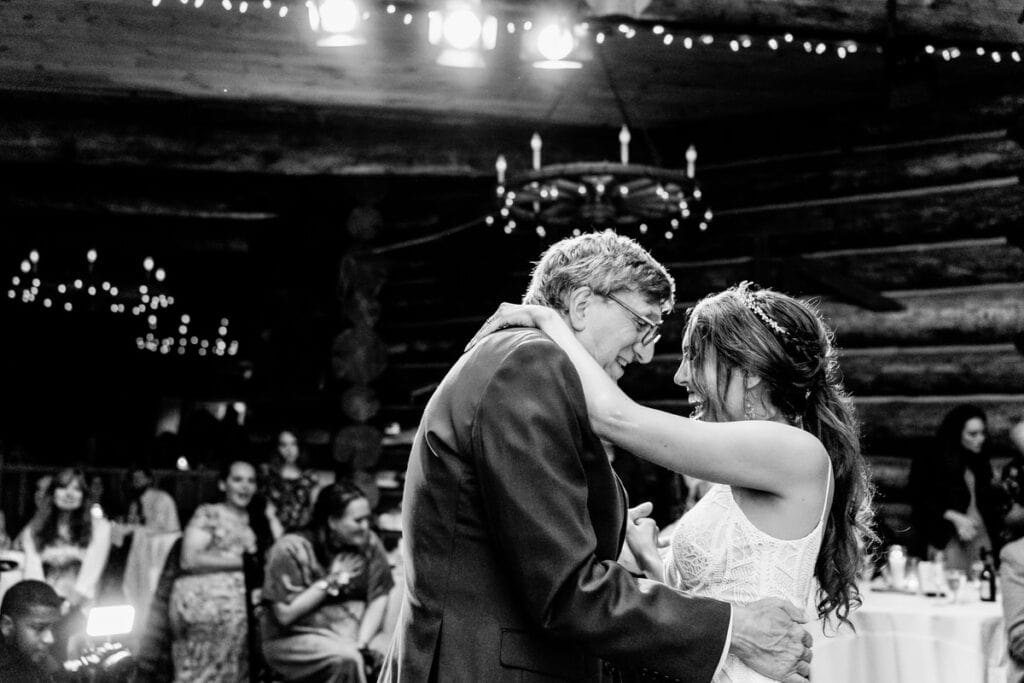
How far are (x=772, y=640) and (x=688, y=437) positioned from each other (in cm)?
44

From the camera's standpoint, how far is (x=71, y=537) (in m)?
7.29

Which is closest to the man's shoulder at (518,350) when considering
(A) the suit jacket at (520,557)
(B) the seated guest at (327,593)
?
(A) the suit jacket at (520,557)

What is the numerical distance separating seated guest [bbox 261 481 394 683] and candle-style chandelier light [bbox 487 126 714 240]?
2.13m

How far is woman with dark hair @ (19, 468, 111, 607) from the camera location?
7.12m

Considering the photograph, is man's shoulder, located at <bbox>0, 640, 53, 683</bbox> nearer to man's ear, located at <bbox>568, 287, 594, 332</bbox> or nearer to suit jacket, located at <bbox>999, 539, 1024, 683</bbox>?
man's ear, located at <bbox>568, 287, 594, 332</bbox>

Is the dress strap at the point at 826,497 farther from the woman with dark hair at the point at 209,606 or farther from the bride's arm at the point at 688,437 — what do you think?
the woman with dark hair at the point at 209,606

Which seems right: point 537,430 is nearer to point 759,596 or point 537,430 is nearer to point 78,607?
point 759,596

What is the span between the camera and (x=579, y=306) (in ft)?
8.44

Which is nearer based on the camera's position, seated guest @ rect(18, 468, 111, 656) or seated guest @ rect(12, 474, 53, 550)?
seated guest @ rect(18, 468, 111, 656)


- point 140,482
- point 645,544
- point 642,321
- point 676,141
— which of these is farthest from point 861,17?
point 140,482

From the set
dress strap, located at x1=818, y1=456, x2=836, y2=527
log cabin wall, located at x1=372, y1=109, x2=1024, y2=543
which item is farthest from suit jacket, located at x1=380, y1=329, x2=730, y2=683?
log cabin wall, located at x1=372, y1=109, x2=1024, y2=543

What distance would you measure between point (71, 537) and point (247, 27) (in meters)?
3.26

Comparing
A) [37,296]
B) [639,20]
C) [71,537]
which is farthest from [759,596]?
[37,296]

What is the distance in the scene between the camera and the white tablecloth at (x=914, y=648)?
4.95m
